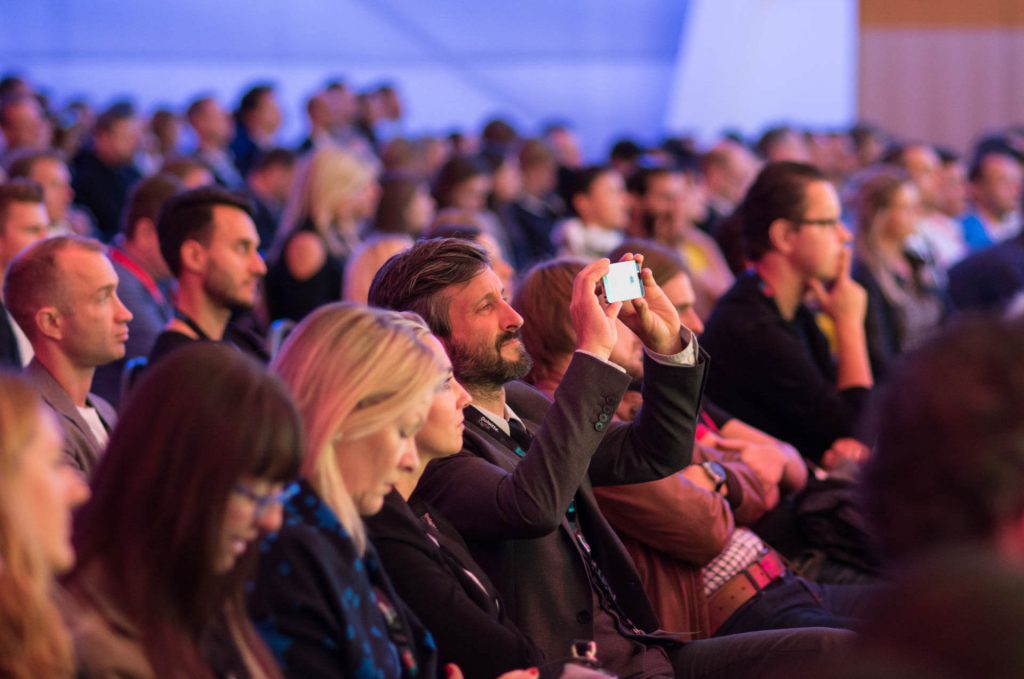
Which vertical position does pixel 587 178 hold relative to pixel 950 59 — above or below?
above

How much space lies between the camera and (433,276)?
2625mm

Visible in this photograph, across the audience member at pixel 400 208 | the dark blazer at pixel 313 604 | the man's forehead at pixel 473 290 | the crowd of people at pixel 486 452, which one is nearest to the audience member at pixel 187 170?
the crowd of people at pixel 486 452

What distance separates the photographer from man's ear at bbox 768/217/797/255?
3.97m

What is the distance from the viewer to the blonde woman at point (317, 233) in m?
5.22

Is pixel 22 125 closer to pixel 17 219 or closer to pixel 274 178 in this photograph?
pixel 274 178

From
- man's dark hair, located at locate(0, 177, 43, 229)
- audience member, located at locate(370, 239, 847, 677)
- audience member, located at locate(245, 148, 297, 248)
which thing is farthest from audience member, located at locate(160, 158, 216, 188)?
audience member, located at locate(370, 239, 847, 677)

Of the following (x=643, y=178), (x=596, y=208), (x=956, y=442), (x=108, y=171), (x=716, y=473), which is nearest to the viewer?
(x=956, y=442)

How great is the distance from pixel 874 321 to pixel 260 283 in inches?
92.3

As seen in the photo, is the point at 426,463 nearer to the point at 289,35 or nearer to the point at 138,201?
the point at 138,201

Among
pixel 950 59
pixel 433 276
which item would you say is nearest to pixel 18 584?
pixel 433 276

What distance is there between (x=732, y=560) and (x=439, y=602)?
1.06 meters

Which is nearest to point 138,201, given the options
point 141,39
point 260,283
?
point 260,283

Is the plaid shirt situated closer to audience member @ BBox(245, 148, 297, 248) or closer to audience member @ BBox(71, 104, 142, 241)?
audience member @ BBox(245, 148, 297, 248)

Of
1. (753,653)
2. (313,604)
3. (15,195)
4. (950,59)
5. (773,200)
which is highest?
(313,604)
